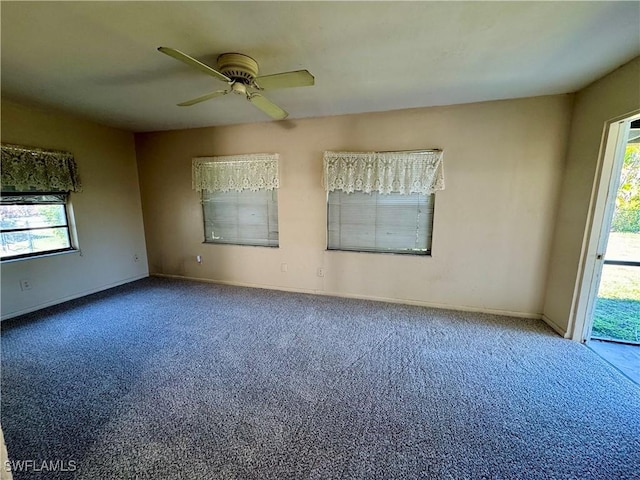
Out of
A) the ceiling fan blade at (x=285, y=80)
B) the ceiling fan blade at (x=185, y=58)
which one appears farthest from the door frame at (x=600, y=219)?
the ceiling fan blade at (x=185, y=58)

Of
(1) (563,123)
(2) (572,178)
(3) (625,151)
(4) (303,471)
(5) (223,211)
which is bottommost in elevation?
(4) (303,471)

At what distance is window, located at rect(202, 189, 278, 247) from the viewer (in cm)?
371

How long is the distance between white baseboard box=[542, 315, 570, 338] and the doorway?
0.15 metres

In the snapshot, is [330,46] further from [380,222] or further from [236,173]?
[236,173]

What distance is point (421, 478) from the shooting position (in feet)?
4.15

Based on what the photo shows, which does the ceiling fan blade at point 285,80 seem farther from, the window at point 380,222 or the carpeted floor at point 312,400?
the carpeted floor at point 312,400

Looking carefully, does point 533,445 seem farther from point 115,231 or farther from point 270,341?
point 115,231

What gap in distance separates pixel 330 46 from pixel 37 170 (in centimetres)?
358

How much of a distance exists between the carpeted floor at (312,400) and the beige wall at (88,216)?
0.49 meters

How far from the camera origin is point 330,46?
175 centimetres

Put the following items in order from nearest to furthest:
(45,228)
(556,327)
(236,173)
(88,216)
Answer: (556,327) → (45,228) → (88,216) → (236,173)

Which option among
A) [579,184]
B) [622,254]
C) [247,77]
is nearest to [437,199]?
[579,184]

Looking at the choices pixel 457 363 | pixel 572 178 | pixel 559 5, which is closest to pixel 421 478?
pixel 457 363

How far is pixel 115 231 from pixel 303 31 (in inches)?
155
